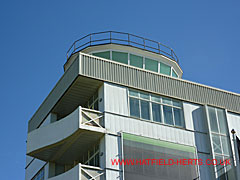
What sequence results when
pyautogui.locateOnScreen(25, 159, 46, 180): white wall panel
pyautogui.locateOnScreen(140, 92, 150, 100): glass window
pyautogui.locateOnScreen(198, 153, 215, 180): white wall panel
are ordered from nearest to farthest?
pyautogui.locateOnScreen(198, 153, 215, 180): white wall panel → pyautogui.locateOnScreen(140, 92, 150, 100): glass window → pyautogui.locateOnScreen(25, 159, 46, 180): white wall panel

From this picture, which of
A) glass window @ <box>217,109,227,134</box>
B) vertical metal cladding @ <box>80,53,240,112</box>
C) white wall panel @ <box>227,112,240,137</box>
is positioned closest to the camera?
vertical metal cladding @ <box>80,53,240,112</box>

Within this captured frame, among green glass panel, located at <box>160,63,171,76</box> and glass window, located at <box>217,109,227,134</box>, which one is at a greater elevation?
green glass panel, located at <box>160,63,171,76</box>

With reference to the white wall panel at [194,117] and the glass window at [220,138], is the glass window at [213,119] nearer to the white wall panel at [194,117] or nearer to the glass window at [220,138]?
the glass window at [220,138]

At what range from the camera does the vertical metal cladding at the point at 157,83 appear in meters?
30.1

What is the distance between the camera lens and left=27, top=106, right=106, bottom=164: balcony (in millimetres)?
28453

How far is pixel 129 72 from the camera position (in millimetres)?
31250

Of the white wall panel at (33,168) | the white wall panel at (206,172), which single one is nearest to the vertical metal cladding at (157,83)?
the white wall panel at (206,172)

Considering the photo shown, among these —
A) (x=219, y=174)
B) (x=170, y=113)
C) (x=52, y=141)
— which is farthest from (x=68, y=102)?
(x=219, y=174)

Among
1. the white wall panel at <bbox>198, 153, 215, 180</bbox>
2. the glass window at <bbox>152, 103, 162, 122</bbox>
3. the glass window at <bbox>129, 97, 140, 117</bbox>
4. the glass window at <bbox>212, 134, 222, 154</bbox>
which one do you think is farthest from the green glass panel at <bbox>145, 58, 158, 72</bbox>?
the white wall panel at <bbox>198, 153, 215, 180</bbox>

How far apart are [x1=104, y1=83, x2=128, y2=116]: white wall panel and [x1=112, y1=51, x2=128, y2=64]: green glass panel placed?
3.47 meters

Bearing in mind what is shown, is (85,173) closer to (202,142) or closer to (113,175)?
(113,175)

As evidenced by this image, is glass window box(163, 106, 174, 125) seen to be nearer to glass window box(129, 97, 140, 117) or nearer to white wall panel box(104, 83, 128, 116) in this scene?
glass window box(129, 97, 140, 117)

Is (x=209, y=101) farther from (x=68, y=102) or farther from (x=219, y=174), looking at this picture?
(x=68, y=102)

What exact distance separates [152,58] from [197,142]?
709cm
